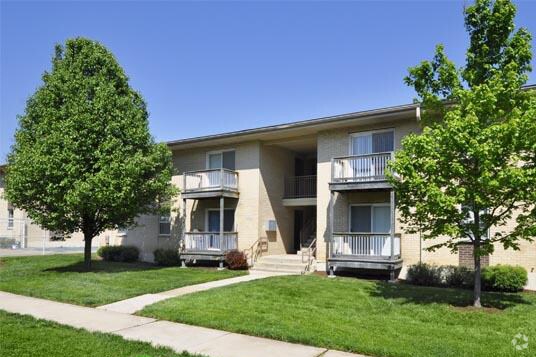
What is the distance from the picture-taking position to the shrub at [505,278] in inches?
527

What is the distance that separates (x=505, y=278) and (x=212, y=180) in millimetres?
12521

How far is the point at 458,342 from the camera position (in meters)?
7.43

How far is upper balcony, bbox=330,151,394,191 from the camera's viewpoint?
52.6ft

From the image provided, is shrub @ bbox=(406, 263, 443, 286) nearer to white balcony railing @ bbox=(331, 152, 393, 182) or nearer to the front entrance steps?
white balcony railing @ bbox=(331, 152, 393, 182)

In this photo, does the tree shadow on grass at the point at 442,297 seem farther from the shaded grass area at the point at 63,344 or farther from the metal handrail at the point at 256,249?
the metal handrail at the point at 256,249

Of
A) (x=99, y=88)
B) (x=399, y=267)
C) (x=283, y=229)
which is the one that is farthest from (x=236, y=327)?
(x=283, y=229)

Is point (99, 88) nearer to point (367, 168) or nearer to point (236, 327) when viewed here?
point (367, 168)

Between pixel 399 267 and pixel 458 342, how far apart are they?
8793mm

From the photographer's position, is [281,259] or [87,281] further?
[281,259]

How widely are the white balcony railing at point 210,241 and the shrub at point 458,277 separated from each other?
918 cm

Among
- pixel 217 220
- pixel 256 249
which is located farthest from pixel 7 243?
pixel 256 249

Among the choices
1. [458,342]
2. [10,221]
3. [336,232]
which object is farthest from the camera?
[10,221]

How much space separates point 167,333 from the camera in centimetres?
815

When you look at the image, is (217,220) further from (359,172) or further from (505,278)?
(505,278)
